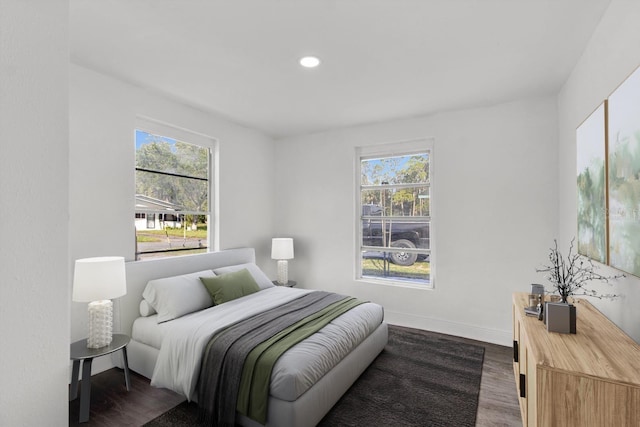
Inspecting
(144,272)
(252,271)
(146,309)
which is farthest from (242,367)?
(252,271)

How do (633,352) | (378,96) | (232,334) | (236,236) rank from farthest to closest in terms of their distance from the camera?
(236,236) < (378,96) < (232,334) < (633,352)

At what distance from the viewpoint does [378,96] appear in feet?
10.7

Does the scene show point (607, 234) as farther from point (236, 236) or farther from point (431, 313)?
point (236, 236)

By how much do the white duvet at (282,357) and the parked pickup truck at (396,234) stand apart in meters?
1.44

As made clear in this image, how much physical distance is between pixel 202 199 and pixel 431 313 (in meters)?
3.15

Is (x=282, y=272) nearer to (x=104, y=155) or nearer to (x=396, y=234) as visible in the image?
(x=396, y=234)

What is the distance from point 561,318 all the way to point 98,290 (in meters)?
2.86

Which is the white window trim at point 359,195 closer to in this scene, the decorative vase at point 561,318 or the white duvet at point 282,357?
the white duvet at point 282,357

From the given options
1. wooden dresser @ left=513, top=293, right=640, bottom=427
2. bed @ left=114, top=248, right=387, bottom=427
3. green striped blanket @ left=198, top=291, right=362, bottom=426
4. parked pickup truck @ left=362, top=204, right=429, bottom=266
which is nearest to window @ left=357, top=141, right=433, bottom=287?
parked pickup truck @ left=362, top=204, right=429, bottom=266

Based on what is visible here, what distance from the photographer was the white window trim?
3904 millimetres

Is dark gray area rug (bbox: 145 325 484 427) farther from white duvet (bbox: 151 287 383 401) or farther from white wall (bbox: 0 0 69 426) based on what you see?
white wall (bbox: 0 0 69 426)

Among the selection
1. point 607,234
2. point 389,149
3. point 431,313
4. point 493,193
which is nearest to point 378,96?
point 389,149

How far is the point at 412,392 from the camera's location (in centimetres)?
246

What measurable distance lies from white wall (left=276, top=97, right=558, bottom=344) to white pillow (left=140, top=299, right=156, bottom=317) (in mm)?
2347
